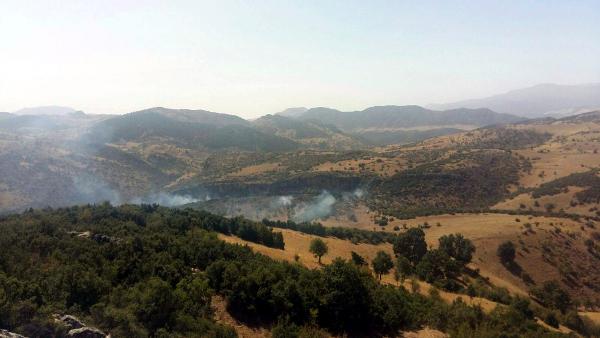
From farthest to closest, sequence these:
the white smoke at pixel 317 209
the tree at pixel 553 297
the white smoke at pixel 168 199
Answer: the white smoke at pixel 168 199 → the white smoke at pixel 317 209 → the tree at pixel 553 297

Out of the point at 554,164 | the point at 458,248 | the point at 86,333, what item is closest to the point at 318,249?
the point at 458,248

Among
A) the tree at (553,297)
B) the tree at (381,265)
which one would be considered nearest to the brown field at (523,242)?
the tree at (553,297)

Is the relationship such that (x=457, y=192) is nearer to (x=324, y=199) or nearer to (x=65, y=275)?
(x=324, y=199)

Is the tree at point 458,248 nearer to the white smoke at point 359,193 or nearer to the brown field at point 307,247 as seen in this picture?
the brown field at point 307,247

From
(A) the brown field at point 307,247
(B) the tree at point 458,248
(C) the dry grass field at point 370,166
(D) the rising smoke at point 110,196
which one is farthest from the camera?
(D) the rising smoke at point 110,196

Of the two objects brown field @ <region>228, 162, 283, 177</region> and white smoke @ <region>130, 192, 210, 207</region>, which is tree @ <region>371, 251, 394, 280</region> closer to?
white smoke @ <region>130, 192, 210, 207</region>

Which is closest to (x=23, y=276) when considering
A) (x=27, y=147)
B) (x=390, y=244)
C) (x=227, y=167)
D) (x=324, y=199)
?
(x=390, y=244)

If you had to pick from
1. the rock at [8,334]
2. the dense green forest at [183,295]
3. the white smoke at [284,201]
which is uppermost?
the rock at [8,334]

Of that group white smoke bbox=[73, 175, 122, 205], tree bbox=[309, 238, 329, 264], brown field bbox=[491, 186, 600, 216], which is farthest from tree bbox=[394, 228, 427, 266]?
white smoke bbox=[73, 175, 122, 205]
